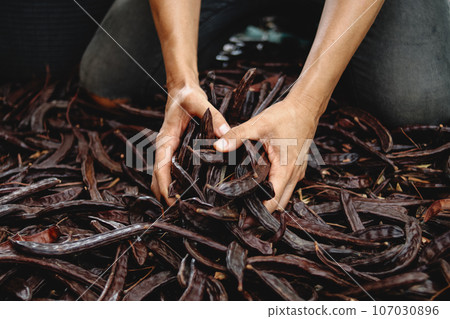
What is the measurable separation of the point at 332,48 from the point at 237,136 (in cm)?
63

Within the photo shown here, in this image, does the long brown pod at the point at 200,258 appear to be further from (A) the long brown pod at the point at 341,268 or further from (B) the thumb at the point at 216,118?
(B) the thumb at the point at 216,118

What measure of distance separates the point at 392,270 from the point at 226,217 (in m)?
0.57

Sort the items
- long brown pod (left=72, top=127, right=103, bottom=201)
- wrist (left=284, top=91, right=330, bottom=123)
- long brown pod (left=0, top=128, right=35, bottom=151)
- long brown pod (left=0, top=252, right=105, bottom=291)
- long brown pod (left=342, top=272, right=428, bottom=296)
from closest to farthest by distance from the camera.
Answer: long brown pod (left=342, top=272, right=428, bottom=296) → long brown pod (left=0, top=252, right=105, bottom=291) → wrist (left=284, top=91, right=330, bottom=123) → long brown pod (left=72, top=127, right=103, bottom=201) → long brown pod (left=0, top=128, right=35, bottom=151)

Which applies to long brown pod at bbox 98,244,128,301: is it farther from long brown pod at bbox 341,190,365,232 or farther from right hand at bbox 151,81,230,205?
long brown pod at bbox 341,190,365,232

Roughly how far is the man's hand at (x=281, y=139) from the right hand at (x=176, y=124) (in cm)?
12

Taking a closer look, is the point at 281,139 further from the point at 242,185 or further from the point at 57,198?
the point at 57,198

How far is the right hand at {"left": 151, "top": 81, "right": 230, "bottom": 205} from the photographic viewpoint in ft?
4.63

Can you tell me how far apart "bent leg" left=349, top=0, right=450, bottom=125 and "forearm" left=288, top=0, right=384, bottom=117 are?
0.49 metres

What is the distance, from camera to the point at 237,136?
4.27 ft

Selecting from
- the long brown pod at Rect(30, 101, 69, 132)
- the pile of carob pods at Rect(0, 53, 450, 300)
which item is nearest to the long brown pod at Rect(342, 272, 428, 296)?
the pile of carob pods at Rect(0, 53, 450, 300)

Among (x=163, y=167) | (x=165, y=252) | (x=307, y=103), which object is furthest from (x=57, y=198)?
(x=307, y=103)

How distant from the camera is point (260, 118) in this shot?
53.2 inches

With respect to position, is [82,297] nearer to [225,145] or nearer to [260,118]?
[225,145]

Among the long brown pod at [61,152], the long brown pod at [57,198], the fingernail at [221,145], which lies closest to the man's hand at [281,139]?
the fingernail at [221,145]
